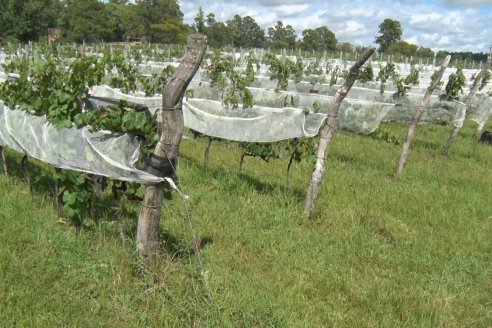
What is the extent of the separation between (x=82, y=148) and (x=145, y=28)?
3805 inches

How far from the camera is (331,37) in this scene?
116 m

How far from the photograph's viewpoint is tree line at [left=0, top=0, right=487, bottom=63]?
5441cm

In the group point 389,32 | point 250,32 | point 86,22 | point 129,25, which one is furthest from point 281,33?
point 86,22

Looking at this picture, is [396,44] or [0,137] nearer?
[0,137]

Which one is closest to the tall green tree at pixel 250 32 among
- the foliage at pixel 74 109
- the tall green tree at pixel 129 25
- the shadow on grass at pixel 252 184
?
the tall green tree at pixel 129 25

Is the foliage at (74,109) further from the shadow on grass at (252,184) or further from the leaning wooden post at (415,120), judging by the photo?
the leaning wooden post at (415,120)

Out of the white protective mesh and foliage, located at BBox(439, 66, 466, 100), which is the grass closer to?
the white protective mesh

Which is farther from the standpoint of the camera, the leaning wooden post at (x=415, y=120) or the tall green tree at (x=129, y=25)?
the tall green tree at (x=129, y=25)

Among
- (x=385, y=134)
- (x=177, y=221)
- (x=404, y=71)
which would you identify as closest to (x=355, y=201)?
(x=177, y=221)

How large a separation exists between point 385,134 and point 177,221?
731 centimetres

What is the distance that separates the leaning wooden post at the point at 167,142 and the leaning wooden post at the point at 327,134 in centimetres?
215

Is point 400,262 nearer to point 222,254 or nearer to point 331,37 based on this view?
point 222,254

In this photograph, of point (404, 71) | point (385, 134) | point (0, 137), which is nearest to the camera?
point (0, 137)

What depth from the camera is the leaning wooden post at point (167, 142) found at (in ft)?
10.9
